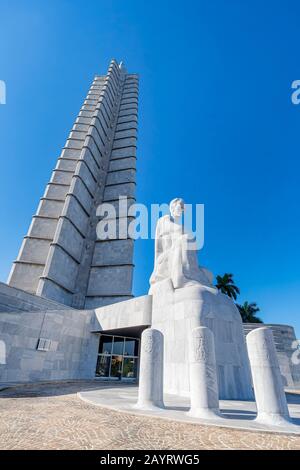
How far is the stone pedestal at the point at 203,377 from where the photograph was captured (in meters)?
4.57

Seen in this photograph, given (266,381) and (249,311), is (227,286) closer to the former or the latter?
(249,311)

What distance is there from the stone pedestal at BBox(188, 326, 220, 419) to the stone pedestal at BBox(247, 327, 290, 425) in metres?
0.80

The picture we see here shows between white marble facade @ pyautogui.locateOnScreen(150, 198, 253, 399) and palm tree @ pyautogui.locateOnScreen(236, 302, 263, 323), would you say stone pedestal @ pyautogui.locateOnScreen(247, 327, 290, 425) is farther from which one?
palm tree @ pyautogui.locateOnScreen(236, 302, 263, 323)

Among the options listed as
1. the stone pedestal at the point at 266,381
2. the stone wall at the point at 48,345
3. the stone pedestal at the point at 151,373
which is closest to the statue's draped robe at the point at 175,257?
the stone pedestal at the point at 151,373

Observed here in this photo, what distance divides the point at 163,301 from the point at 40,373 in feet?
22.7

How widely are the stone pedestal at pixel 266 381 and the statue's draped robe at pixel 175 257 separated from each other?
15.7 ft

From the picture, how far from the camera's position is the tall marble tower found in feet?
84.6

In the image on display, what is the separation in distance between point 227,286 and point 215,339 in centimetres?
3842

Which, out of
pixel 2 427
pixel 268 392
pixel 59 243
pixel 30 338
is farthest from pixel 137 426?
pixel 59 243

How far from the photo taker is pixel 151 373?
565 centimetres

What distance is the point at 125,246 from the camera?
102ft

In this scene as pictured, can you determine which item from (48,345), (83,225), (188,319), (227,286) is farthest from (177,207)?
(227,286)
